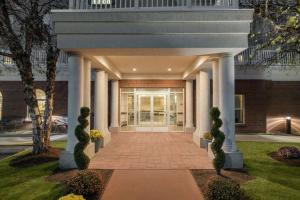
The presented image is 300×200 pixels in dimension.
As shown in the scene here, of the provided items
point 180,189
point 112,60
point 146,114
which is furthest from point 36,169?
point 146,114

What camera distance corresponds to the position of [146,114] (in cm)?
1973

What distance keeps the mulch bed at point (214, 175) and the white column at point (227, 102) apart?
0.91 metres

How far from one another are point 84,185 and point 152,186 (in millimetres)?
1803

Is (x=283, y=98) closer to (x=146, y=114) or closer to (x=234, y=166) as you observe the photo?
(x=146, y=114)

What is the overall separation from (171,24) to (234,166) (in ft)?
17.2

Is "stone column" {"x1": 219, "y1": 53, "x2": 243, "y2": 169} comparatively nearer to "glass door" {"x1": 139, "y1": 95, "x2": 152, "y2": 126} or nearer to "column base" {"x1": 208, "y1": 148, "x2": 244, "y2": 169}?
"column base" {"x1": 208, "y1": 148, "x2": 244, "y2": 169}

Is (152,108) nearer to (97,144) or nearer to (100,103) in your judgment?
(100,103)

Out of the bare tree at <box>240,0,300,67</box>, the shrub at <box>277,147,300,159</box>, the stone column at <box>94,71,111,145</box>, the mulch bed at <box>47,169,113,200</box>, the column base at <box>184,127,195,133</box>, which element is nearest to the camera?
the mulch bed at <box>47,169,113,200</box>

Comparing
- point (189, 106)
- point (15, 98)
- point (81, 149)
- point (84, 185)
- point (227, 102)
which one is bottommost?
point (84, 185)

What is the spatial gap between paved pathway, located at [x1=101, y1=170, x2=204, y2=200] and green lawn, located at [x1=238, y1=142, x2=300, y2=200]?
1.59 meters

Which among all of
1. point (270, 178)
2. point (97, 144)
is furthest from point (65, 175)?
point (270, 178)

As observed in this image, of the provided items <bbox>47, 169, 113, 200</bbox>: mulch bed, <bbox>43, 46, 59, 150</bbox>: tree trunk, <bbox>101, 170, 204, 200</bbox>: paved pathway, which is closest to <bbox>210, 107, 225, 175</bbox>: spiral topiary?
<bbox>101, 170, 204, 200</bbox>: paved pathway

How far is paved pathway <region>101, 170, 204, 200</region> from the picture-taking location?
610cm

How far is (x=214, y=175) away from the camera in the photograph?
7711 mm
